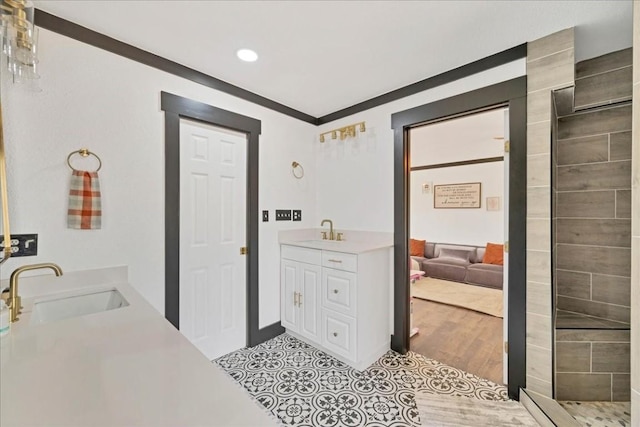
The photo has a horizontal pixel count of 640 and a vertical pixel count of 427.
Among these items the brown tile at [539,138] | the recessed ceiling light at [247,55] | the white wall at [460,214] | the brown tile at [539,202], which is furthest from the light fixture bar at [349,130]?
the white wall at [460,214]

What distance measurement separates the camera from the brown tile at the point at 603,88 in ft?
6.25

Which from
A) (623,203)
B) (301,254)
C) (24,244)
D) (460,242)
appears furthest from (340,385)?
(460,242)

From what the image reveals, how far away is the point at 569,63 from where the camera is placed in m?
1.69

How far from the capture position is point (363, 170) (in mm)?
2785

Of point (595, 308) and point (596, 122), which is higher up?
point (596, 122)

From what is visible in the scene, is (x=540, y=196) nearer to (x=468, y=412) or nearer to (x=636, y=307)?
(x=636, y=307)

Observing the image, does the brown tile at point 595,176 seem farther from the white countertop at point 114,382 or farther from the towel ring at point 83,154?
the towel ring at point 83,154

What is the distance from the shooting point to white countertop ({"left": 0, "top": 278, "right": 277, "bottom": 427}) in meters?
0.56

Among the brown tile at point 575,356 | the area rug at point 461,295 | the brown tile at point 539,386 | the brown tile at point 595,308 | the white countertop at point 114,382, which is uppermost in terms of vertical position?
the white countertop at point 114,382

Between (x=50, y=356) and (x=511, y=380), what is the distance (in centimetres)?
246

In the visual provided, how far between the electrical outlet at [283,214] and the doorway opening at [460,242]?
3.98 feet

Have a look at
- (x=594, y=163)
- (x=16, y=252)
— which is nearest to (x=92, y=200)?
(x=16, y=252)

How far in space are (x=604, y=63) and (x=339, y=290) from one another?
2.53 m

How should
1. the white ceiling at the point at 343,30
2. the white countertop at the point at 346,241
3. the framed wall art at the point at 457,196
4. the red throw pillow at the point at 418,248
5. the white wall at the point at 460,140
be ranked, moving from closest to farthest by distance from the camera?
the white ceiling at the point at 343,30, the white countertop at the point at 346,241, the white wall at the point at 460,140, the framed wall art at the point at 457,196, the red throw pillow at the point at 418,248
